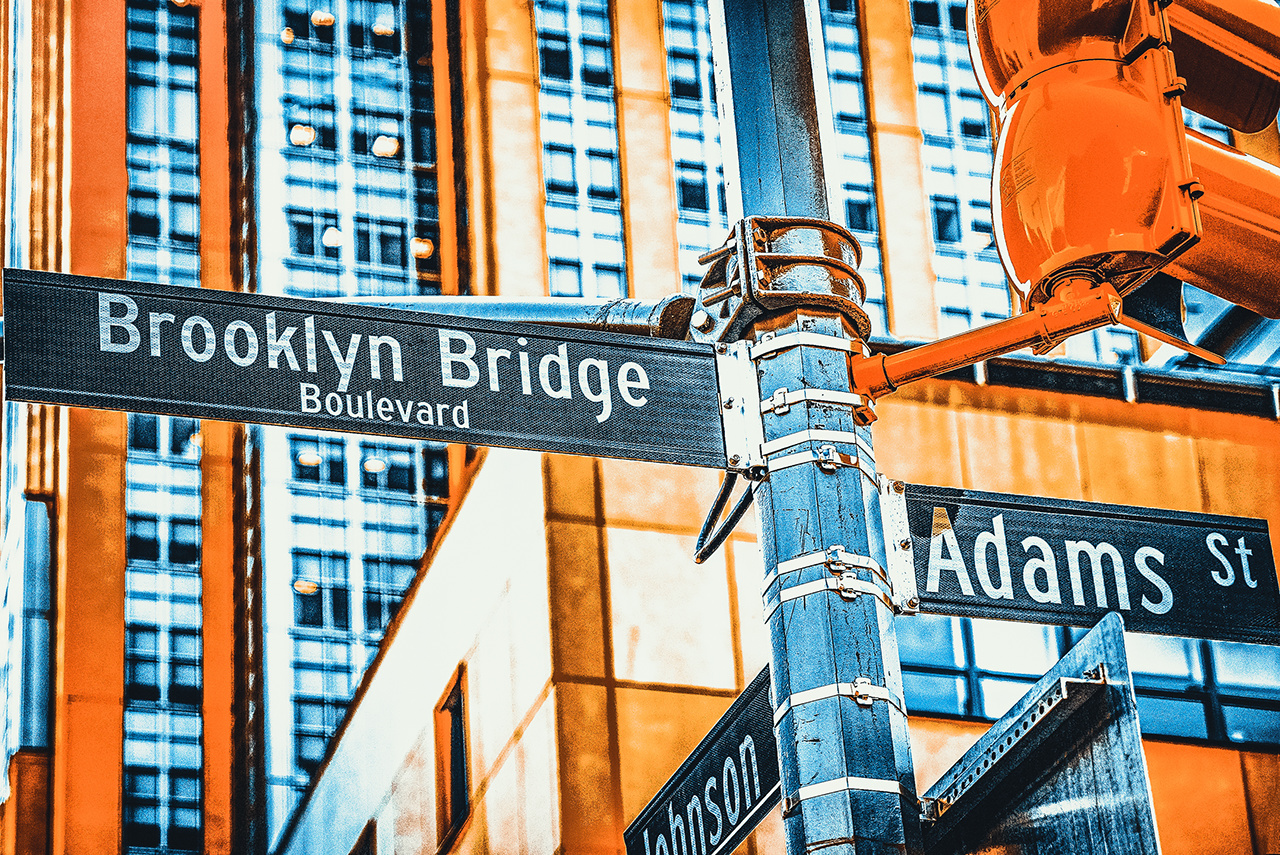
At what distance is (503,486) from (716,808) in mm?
11530

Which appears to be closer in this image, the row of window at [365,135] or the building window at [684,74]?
the building window at [684,74]

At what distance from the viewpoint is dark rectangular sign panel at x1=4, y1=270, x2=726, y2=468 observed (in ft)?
14.9

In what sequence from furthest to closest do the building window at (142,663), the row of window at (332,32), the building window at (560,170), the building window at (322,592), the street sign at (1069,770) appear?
the building window at (142,663), the row of window at (332,32), the building window at (322,592), the building window at (560,170), the street sign at (1069,770)

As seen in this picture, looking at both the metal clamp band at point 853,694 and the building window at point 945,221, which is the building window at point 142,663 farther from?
the metal clamp band at point 853,694

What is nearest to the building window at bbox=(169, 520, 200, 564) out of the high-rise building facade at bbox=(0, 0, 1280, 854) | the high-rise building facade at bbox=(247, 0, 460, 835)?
the high-rise building facade at bbox=(0, 0, 1280, 854)

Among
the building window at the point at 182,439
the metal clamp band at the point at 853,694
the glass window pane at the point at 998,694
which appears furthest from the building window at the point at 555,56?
the metal clamp band at the point at 853,694

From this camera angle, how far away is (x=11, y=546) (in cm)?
2731

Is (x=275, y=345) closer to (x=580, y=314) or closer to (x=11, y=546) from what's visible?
(x=580, y=314)

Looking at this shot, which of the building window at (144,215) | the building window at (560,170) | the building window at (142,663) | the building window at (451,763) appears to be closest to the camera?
the building window at (451,763)

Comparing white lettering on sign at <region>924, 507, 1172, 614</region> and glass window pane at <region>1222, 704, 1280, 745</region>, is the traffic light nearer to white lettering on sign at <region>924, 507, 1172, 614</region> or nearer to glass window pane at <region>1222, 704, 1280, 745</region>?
white lettering on sign at <region>924, 507, 1172, 614</region>

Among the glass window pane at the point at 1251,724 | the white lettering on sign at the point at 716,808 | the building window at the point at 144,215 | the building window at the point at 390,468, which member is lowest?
the white lettering on sign at the point at 716,808

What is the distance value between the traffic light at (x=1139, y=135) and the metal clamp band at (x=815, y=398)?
2097 mm

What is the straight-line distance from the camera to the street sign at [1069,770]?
3041mm

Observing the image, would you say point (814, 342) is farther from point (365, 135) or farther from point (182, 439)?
point (182, 439)
